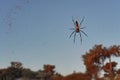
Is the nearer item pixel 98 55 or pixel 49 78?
pixel 98 55

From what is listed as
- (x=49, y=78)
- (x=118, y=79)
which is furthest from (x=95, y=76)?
(x=49, y=78)

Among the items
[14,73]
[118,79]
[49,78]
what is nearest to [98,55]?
[118,79]

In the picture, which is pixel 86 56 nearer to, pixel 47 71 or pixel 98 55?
pixel 98 55

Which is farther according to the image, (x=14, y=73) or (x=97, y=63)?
(x=14, y=73)

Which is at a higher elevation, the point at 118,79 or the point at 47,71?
the point at 47,71

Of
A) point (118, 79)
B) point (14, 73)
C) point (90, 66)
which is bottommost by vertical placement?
point (118, 79)

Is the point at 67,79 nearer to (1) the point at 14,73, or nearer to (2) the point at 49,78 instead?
(2) the point at 49,78

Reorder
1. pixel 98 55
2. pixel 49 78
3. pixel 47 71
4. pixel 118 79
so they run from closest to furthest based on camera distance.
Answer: pixel 118 79 → pixel 98 55 → pixel 49 78 → pixel 47 71

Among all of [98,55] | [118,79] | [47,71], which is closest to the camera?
[118,79]

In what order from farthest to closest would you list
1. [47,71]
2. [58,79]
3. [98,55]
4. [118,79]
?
[47,71], [58,79], [98,55], [118,79]
